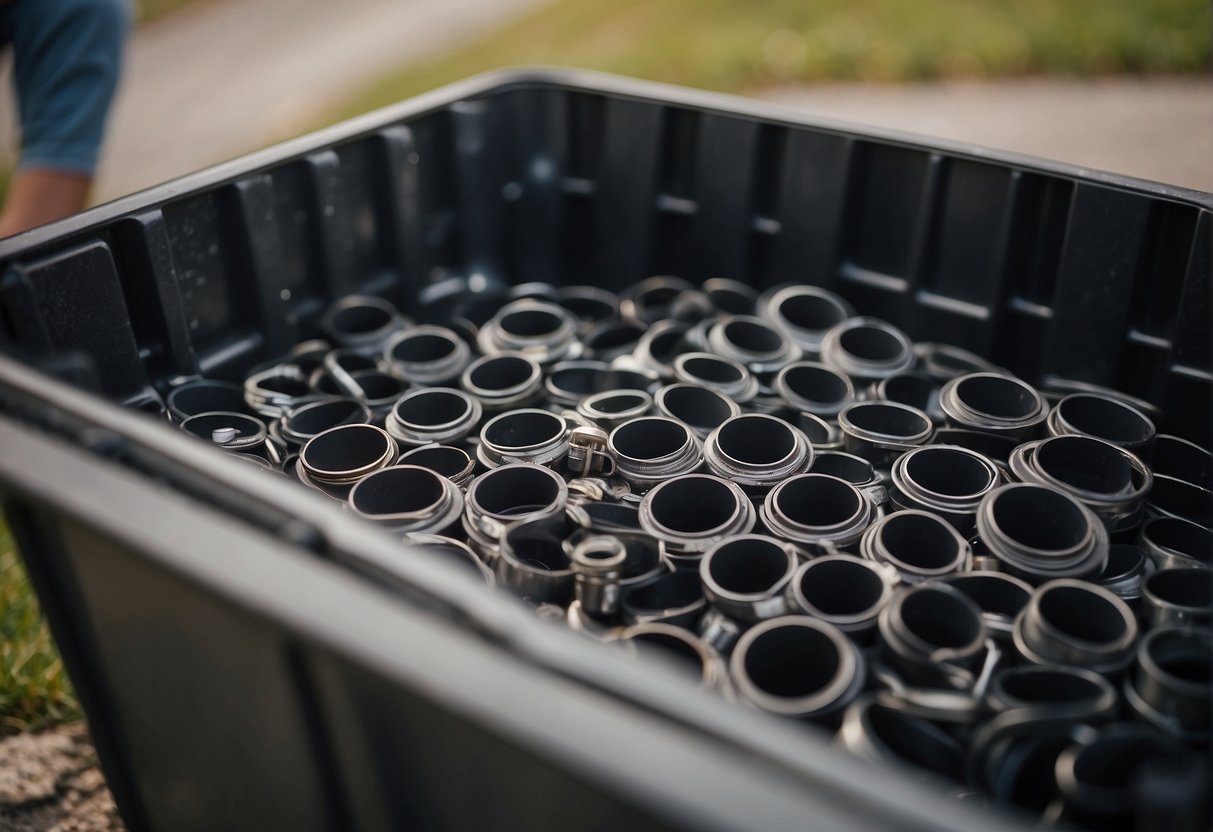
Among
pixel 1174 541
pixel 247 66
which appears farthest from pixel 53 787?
pixel 247 66

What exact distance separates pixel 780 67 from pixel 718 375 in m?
5.38

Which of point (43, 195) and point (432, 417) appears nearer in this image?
point (432, 417)

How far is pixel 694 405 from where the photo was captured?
97.5 inches

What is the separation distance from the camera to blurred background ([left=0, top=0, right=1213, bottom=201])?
6227mm

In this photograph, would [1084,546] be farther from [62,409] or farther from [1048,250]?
[62,409]

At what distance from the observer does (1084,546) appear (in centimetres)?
189

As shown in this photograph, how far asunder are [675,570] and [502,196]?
59.3 inches

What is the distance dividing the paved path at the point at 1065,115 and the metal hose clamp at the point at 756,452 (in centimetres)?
399

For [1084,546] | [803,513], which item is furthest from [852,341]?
[1084,546]

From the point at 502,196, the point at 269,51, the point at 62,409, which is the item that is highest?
the point at 62,409

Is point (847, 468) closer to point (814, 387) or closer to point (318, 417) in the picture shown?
point (814, 387)

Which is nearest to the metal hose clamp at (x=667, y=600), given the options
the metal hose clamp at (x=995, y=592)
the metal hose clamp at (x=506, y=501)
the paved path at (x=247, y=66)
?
the metal hose clamp at (x=506, y=501)

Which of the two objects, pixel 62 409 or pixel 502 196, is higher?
pixel 62 409

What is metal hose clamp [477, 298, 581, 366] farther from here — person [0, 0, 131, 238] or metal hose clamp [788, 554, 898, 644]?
person [0, 0, 131, 238]
